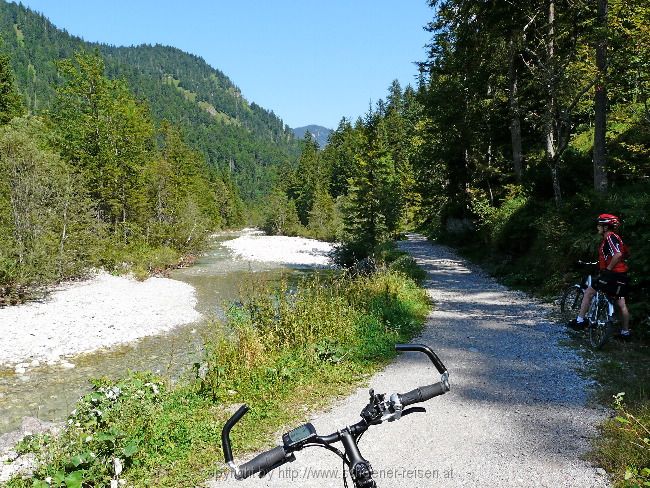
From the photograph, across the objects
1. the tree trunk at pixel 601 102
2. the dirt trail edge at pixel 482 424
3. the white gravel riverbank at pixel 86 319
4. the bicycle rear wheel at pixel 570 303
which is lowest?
the white gravel riverbank at pixel 86 319

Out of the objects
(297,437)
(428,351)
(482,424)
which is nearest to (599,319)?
(482,424)

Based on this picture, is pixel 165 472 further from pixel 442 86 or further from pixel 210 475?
pixel 442 86

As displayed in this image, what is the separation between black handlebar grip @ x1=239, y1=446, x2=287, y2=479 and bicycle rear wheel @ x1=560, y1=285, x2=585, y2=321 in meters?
9.64

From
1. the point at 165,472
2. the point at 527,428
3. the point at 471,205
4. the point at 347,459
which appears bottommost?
the point at 165,472

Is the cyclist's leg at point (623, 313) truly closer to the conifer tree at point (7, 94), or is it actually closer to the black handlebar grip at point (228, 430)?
the black handlebar grip at point (228, 430)

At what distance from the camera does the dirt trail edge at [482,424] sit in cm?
463

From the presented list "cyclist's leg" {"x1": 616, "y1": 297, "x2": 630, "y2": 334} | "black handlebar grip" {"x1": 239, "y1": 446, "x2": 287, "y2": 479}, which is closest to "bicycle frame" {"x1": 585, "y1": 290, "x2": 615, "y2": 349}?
"cyclist's leg" {"x1": 616, "y1": 297, "x2": 630, "y2": 334}

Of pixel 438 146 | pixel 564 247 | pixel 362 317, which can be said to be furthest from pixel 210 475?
pixel 438 146

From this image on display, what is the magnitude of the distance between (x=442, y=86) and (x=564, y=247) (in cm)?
1445

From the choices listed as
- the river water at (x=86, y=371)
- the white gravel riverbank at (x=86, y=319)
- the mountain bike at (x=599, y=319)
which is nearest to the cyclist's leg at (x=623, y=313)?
the mountain bike at (x=599, y=319)

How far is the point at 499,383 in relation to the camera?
274 inches

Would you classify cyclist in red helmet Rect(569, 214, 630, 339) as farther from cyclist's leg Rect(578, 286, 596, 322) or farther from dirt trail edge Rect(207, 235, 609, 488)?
dirt trail edge Rect(207, 235, 609, 488)

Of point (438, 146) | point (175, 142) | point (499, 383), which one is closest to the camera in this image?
point (499, 383)

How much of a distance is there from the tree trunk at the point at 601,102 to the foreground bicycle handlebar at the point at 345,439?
1331 cm
